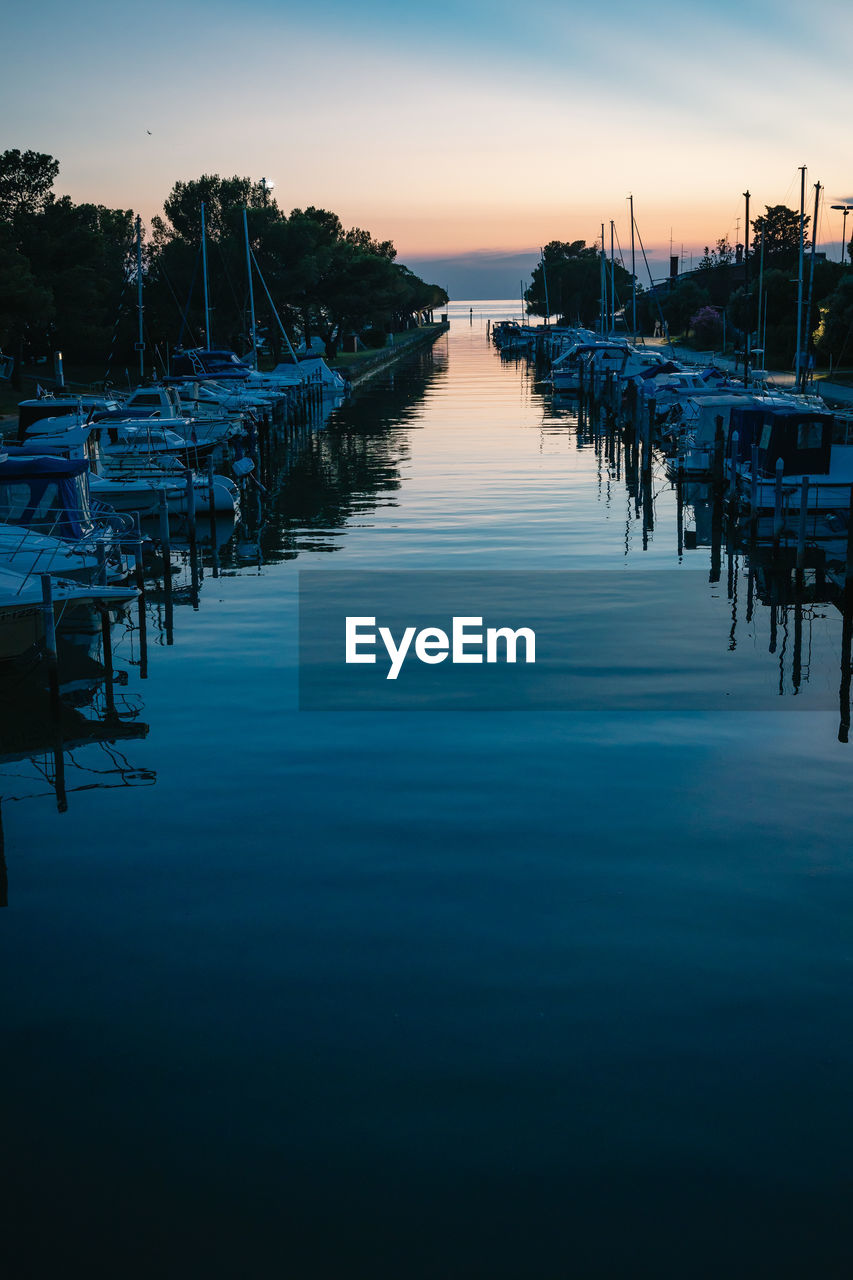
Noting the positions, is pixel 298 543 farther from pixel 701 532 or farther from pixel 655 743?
pixel 655 743

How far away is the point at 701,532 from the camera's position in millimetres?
37750

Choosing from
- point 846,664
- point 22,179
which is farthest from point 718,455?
point 22,179

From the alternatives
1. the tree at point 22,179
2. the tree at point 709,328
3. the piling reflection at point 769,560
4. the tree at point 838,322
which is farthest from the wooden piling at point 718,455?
the tree at point 709,328

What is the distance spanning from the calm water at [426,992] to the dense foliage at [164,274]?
160 feet

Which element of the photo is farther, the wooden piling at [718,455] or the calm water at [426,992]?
the wooden piling at [718,455]

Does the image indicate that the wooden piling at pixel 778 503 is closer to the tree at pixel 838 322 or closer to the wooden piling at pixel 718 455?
the wooden piling at pixel 718 455

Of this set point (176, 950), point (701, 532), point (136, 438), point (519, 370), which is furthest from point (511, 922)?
point (519, 370)

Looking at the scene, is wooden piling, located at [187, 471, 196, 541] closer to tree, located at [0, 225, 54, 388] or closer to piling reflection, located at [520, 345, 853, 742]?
piling reflection, located at [520, 345, 853, 742]

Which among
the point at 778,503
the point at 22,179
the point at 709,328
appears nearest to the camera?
the point at 778,503

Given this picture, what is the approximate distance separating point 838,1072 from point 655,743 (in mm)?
8163

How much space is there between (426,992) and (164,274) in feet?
261

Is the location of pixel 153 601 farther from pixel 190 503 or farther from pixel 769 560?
pixel 769 560

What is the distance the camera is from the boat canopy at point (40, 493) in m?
26.7

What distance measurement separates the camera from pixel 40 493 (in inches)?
1062
